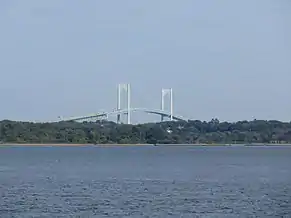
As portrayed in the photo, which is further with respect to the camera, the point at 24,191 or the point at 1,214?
the point at 24,191

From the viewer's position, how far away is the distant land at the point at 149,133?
6875 inches

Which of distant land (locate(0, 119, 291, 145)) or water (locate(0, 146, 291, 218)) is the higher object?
distant land (locate(0, 119, 291, 145))

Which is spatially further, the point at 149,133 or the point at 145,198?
the point at 149,133

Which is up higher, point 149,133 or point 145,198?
point 149,133

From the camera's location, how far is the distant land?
573ft

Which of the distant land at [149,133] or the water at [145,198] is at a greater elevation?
the distant land at [149,133]

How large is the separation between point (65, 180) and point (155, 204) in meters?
20.2

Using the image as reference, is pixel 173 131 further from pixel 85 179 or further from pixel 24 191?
pixel 24 191

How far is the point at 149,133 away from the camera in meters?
184

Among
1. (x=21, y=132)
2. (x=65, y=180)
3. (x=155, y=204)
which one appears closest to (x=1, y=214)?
(x=155, y=204)

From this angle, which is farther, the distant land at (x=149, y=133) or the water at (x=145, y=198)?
the distant land at (x=149, y=133)

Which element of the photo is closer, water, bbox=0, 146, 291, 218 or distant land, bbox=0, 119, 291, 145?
water, bbox=0, 146, 291, 218

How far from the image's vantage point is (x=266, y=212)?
33375mm

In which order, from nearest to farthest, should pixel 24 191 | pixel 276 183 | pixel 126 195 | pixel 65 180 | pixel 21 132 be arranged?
pixel 126 195, pixel 24 191, pixel 276 183, pixel 65 180, pixel 21 132
